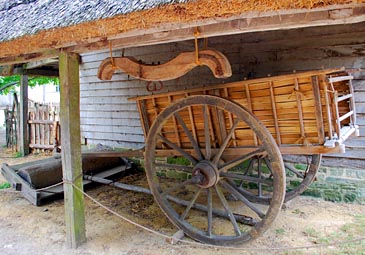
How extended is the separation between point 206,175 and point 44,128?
5517 mm

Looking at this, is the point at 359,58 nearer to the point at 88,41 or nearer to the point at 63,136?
the point at 88,41

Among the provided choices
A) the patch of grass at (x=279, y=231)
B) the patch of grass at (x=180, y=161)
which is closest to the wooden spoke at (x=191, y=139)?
the patch of grass at (x=279, y=231)

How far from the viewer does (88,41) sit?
247 centimetres

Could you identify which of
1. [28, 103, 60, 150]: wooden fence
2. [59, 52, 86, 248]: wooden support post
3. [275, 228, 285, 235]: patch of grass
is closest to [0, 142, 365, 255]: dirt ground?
[275, 228, 285, 235]: patch of grass

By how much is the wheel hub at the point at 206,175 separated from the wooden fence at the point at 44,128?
5.00 metres

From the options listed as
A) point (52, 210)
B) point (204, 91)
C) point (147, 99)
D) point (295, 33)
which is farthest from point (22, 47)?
point (295, 33)

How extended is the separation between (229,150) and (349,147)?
1.83 meters

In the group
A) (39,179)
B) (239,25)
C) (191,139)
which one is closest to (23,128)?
(39,179)

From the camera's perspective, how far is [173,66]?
2344 millimetres

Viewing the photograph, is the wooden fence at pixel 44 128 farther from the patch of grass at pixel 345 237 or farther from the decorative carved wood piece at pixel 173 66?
the patch of grass at pixel 345 237

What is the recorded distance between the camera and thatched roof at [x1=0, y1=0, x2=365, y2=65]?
1644 mm

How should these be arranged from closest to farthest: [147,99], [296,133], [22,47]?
[296,133] < [22,47] < [147,99]

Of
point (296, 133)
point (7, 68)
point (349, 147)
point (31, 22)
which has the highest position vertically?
point (7, 68)

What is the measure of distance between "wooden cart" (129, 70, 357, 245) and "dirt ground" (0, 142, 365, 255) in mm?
254
